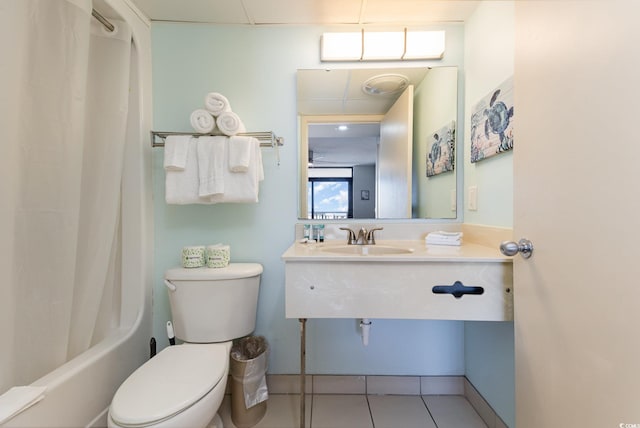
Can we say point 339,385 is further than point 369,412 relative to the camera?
Yes

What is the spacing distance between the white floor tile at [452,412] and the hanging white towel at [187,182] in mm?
1593

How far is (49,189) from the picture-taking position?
90cm

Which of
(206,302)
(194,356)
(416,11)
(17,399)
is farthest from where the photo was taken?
(416,11)

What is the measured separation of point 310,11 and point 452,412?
219cm

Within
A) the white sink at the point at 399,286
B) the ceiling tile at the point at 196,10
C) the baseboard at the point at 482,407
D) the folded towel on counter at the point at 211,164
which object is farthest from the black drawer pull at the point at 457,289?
the ceiling tile at the point at 196,10

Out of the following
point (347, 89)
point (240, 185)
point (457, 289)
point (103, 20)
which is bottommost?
point (457, 289)

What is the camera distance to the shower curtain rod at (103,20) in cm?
114

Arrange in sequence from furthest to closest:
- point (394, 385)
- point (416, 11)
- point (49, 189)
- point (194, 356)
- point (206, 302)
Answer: point (394, 385)
point (416, 11)
point (206, 302)
point (194, 356)
point (49, 189)

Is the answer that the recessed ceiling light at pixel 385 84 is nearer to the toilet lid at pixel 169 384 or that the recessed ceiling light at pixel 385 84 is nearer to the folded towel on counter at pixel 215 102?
the folded towel on counter at pixel 215 102

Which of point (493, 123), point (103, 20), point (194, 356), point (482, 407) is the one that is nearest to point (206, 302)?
point (194, 356)

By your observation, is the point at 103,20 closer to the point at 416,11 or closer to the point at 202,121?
the point at 202,121

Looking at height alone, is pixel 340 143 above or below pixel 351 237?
above

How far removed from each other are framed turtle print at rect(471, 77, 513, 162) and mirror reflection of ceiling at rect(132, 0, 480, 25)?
1.77ft

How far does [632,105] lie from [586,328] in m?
0.50
